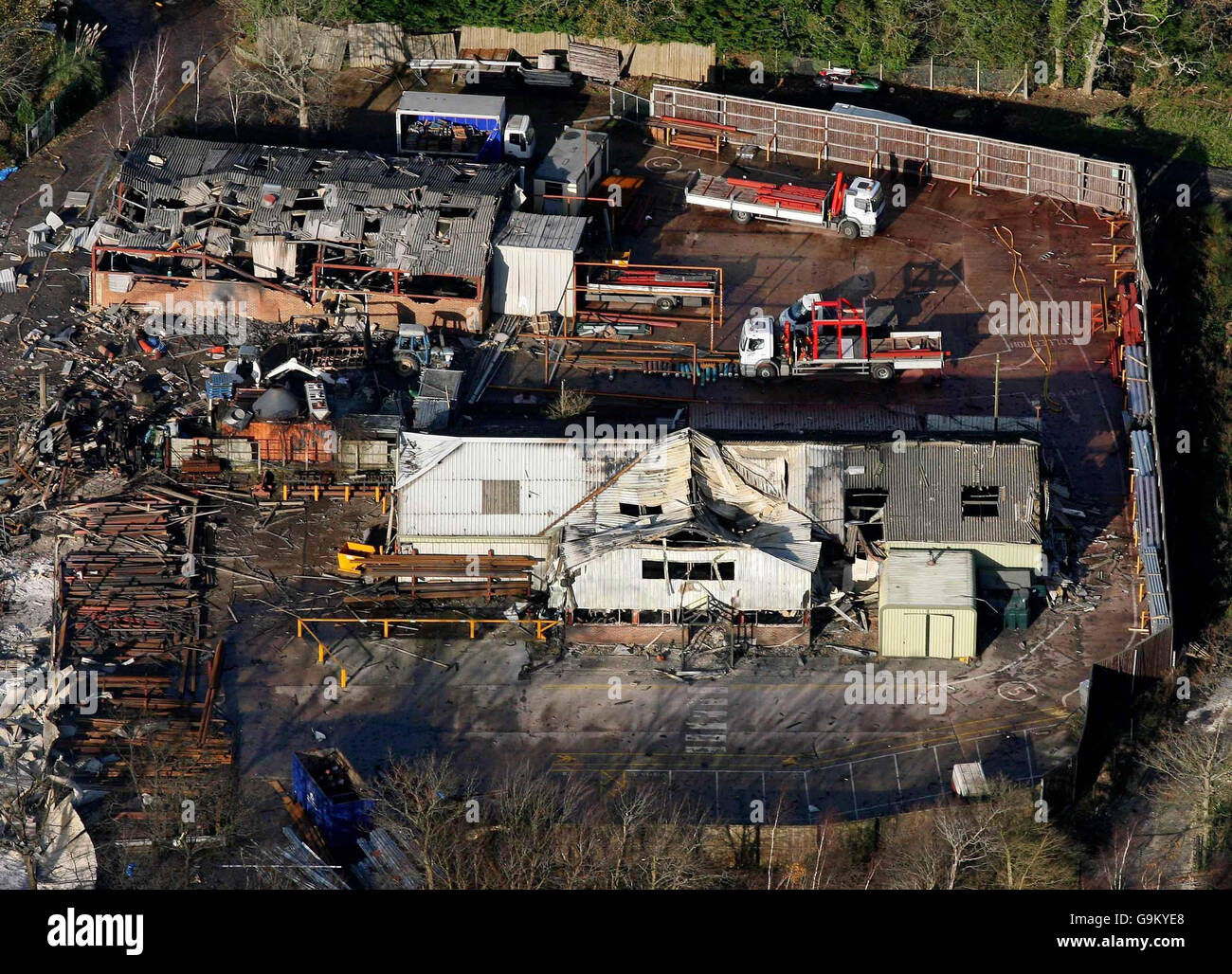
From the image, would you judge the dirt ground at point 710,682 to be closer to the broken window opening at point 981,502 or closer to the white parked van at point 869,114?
the broken window opening at point 981,502

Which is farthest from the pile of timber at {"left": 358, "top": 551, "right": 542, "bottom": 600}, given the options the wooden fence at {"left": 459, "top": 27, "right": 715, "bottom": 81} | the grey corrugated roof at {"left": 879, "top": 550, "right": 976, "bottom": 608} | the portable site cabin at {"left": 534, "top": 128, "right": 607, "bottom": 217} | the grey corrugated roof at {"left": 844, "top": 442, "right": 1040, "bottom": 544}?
the wooden fence at {"left": 459, "top": 27, "right": 715, "bottom": 81}

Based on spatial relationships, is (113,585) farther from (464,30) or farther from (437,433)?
(464,30)

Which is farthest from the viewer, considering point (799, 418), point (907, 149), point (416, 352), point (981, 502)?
point (907, 149)

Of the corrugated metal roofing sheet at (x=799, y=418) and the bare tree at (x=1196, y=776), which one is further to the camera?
the corrugated metal roofing sheet at (x=799, y=418)

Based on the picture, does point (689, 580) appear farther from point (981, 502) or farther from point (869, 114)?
point (869, 114)

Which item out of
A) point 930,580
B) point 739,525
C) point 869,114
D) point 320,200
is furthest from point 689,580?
point 869,114

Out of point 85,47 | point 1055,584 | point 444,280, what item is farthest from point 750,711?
point 85,47

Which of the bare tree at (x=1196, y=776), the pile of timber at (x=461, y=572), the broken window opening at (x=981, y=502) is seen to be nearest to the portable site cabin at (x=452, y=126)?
the pile of timber at (x=461, y=572)
